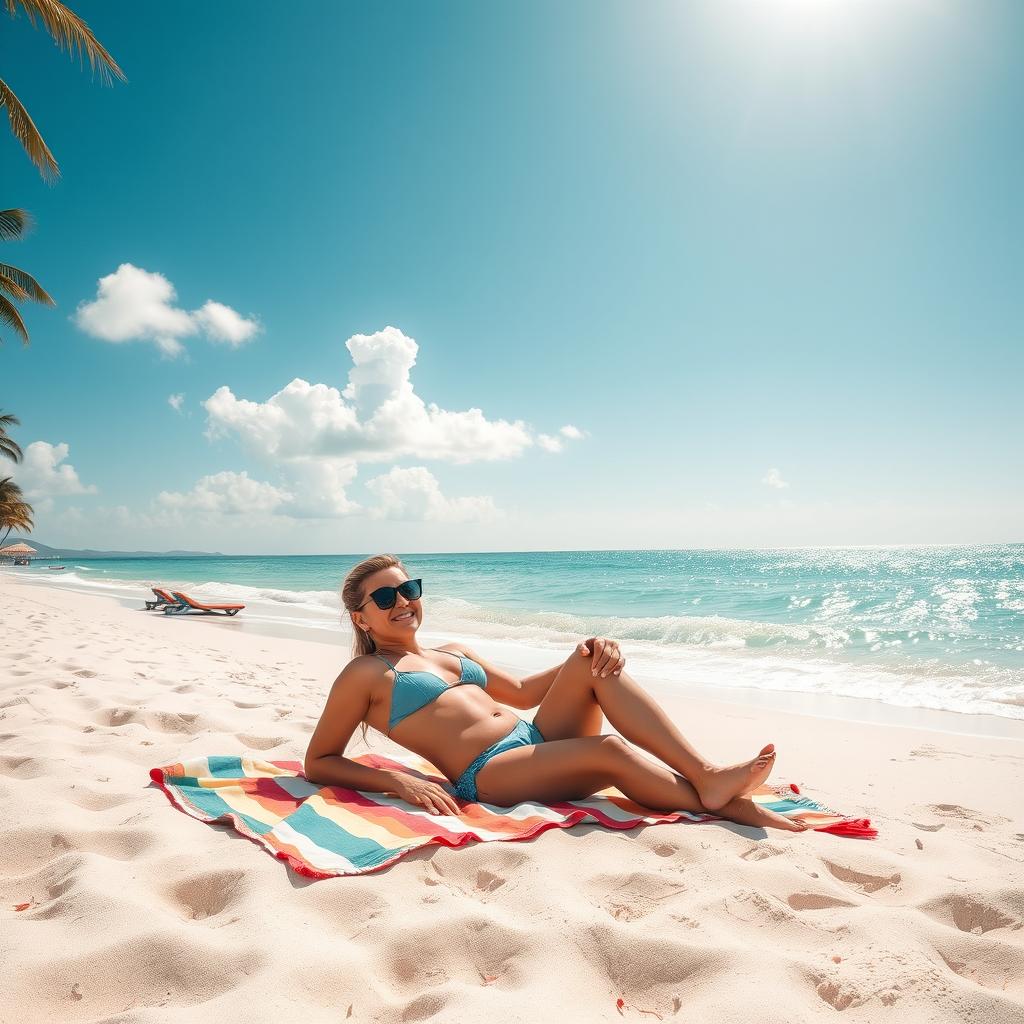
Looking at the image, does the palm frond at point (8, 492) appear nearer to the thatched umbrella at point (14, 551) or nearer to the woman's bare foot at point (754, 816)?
the thatched umbrella at point (14, 551)

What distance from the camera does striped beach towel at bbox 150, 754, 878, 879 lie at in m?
2.41

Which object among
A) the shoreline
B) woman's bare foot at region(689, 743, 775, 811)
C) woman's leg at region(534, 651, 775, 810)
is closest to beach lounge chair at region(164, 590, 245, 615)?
the shoreline

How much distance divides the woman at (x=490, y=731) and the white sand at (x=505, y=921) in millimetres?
229

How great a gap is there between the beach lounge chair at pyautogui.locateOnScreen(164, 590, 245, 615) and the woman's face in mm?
12920

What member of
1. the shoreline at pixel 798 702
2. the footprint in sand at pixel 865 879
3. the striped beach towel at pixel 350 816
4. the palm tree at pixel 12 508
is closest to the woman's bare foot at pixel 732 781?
the striped beach towel at pixel 350 816

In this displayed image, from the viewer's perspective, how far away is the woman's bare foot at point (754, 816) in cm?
281

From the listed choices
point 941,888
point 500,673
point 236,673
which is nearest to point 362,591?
point 500,673

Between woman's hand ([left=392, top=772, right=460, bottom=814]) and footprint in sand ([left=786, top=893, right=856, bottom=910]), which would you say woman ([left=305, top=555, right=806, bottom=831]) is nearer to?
woman's hand ([left=392, top=772, right=460, bottom=814])

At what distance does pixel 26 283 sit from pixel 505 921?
72.4ft

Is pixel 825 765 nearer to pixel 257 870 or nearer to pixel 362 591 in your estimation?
pixel 362 591

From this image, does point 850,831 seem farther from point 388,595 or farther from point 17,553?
point 17,553

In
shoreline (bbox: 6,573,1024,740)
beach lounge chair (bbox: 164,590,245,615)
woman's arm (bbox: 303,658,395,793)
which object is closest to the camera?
woman's arm (bbox: 303,658,395,793)

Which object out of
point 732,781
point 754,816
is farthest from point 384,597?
point 754,816

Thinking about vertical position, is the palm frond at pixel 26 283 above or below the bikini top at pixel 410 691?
above
